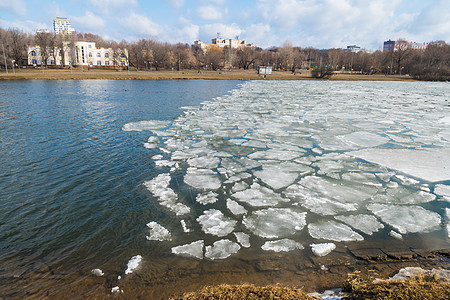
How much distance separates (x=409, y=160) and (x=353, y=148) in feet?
4.58

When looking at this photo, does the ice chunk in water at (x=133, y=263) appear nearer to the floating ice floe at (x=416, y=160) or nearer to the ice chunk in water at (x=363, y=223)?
the ice chunk in water at (x=363, y=223)

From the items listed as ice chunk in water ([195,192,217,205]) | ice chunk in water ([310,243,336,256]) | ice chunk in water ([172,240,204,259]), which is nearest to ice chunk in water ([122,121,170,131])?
ice chunk in water ([195,192,217,205])

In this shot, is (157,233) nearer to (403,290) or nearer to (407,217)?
(403,290)

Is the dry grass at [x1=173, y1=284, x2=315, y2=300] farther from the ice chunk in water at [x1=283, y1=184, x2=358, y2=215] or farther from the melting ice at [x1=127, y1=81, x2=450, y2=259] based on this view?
the ice chunk in water at [x1=283, y1=184, x2=358, y2=215]

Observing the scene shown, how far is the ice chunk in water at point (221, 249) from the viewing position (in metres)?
3.26

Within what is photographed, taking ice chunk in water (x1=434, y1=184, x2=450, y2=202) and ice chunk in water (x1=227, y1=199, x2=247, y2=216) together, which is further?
ice chunk in water (x1=434, y1=184, x2=450, y2=202)

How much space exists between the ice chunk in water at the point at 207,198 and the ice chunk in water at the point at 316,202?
51.7 inches

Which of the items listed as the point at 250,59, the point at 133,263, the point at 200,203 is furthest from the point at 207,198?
the point at 250,59

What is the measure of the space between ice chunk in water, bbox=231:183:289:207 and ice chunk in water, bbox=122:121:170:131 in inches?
237

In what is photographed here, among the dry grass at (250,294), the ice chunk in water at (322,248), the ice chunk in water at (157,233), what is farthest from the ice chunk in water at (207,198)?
the dry grass at (250,294)

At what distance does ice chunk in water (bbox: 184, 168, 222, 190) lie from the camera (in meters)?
5.12

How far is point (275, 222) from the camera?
3.98 meters

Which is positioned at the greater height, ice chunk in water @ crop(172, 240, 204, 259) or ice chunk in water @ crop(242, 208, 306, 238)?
ice chunk in water @ crop(242, 208, 306, 238)

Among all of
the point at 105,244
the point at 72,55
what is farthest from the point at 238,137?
the point at 72,55
